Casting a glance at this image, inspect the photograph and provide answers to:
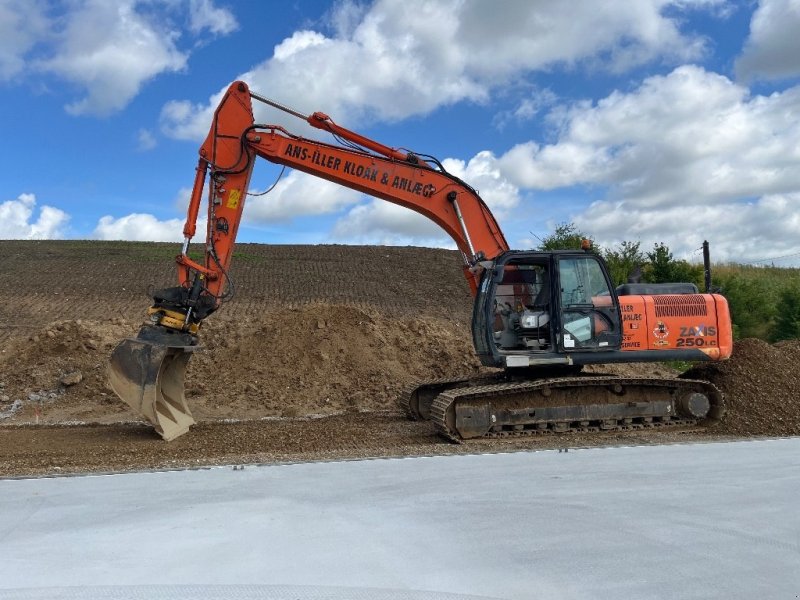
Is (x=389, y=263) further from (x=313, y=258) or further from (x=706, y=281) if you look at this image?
(x=706, y=281)

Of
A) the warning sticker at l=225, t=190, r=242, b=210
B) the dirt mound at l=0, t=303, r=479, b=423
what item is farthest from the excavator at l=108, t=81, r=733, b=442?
the dirt mound at l=0, t=303, r=479, b=423

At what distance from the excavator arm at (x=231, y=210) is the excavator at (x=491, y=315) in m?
0.02

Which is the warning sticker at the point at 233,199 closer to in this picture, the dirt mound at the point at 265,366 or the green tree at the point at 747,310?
the dirt mound at the point at 265,366

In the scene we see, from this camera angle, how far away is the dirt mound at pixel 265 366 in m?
12.8

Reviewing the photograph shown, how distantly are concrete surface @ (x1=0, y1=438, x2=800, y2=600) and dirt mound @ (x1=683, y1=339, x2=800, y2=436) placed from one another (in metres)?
3.35

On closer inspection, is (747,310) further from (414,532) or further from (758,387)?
(414,532)

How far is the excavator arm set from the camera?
8.63m

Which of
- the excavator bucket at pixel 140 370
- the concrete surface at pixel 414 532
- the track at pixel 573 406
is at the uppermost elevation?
the excavator bucket at pixel 140 370

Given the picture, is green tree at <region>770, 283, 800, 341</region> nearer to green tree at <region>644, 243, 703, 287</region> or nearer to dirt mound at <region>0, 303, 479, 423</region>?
green tree at <region>644, 243, 703, 287</region>

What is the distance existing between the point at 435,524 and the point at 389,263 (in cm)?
2595

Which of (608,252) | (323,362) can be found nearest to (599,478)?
(323,362)

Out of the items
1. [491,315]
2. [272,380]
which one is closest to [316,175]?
[491,315]

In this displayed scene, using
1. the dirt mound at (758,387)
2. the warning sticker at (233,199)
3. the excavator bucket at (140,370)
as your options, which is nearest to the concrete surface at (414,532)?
the excavator bucket at (140,370)

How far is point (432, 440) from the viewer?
9.29 meters
